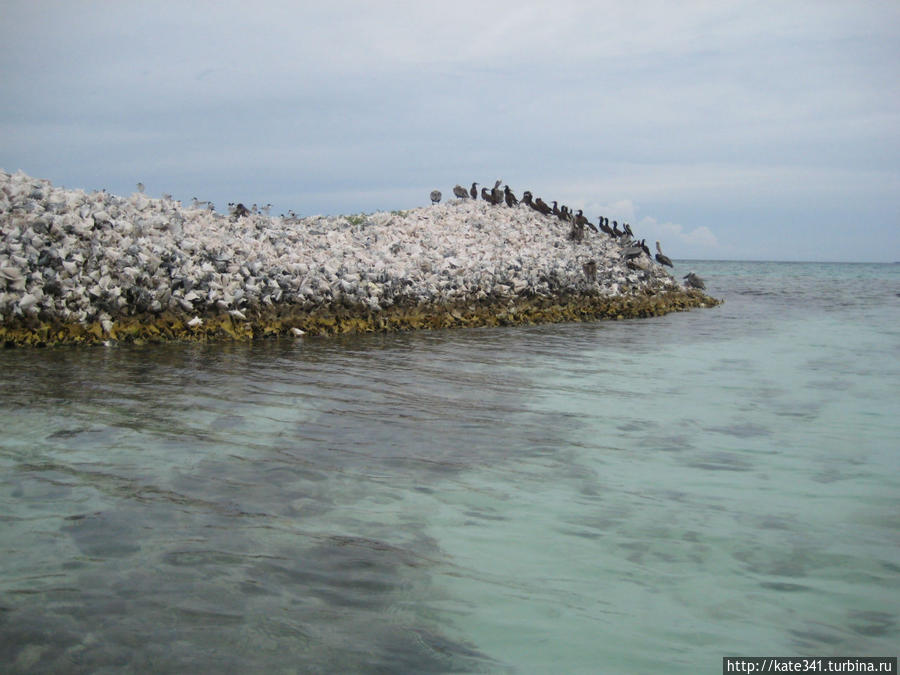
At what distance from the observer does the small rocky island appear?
1170 cm

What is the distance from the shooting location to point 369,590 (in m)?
3.37

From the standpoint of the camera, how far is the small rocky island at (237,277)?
1170cm

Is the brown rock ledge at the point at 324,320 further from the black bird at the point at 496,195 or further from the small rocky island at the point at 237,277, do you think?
the black bird at the point at 496,195

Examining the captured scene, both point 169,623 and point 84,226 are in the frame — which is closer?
point 169,623

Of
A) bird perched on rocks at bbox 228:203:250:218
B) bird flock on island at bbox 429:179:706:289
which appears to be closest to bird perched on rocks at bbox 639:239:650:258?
bird flock on island at bbox 429:179:706:289

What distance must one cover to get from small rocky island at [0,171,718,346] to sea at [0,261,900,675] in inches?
123

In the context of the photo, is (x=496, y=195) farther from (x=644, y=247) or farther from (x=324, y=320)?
(x=324, y=320)

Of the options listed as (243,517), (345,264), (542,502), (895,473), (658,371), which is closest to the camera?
(243,517)

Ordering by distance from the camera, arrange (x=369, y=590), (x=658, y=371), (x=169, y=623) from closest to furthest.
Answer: (x=169, y=623)
(x=369, y=590)
(x=658, y=371)

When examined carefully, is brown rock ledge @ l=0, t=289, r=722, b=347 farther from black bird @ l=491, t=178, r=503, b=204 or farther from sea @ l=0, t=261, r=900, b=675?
black bird @ l=491, t=178, r=503, b=204

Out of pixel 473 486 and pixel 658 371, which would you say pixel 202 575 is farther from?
pixel 658 371

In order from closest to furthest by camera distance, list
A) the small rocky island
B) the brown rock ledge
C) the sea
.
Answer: the sea
the brown rock ledge
the small rocky island

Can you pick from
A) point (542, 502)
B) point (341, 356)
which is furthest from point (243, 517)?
point (341, 356)

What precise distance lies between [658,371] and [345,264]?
24.7 ft
